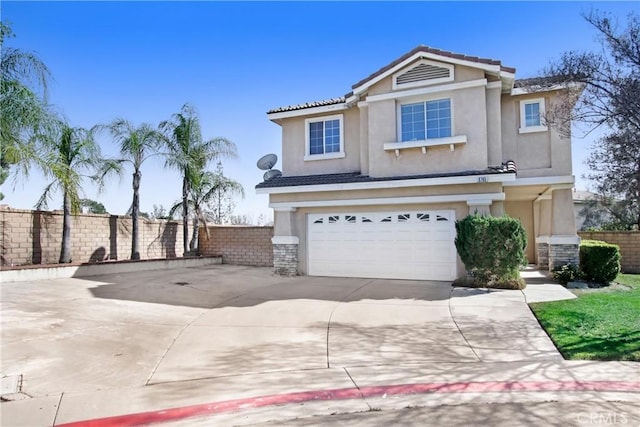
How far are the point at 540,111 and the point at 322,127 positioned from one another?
25.7ft

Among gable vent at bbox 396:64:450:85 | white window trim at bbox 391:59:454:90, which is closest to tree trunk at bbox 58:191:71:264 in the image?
white window trim at bbox 391:59:454:90

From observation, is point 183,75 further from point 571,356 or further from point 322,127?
point 571,356

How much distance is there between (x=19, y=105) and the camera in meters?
10.6

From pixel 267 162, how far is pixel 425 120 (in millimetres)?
6837

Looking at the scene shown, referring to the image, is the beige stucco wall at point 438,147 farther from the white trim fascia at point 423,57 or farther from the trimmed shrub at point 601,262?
the trimmed shrub at point 601,262

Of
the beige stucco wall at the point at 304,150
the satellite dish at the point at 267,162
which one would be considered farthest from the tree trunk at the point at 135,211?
the beige stucco wall at the point at 304,150

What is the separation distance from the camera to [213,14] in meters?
12.9

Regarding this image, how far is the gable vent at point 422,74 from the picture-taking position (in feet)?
47.9

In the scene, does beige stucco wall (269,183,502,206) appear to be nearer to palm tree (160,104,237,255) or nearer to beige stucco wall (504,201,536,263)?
palm tree (160,104,237,255)

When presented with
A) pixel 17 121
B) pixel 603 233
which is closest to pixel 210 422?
pixel 17 121

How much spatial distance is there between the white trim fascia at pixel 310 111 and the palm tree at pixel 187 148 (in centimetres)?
487

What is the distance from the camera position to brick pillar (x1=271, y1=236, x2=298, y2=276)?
1611 cm

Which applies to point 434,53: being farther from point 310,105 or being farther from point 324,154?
point 324,154

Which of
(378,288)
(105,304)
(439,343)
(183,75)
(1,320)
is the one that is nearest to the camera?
(439,343)
